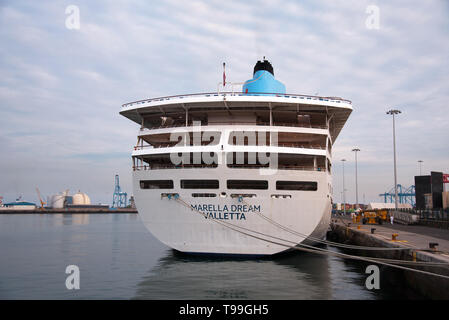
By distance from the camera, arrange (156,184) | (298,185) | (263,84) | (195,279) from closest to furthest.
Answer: (195,279) < (298,185) < (156,184) < (263,84)

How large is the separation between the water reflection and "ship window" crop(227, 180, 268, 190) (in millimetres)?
3412

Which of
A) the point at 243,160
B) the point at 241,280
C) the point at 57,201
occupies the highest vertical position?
the point at 243,160

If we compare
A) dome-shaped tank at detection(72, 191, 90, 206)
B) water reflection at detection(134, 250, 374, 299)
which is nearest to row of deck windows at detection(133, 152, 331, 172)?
water reflection at detection(134, 250, 374, 299)

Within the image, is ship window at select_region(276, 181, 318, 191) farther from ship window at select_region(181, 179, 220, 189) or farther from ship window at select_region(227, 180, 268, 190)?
ship window at select_region(181, 179, 220, 189)

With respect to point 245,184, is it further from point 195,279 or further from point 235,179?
point 195,279

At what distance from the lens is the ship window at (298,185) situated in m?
17.4

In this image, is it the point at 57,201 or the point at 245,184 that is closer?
the point at 245,184

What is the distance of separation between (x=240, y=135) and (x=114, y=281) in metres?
8.72

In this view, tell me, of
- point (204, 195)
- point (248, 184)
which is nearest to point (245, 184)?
point (248, 184)

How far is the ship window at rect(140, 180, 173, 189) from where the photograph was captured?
1837cm

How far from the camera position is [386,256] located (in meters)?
17.1

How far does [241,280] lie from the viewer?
14.5m

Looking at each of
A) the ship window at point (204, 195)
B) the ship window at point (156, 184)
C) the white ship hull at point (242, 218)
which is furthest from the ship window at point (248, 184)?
the ship window at point (156, 184)

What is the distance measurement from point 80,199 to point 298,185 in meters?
152
